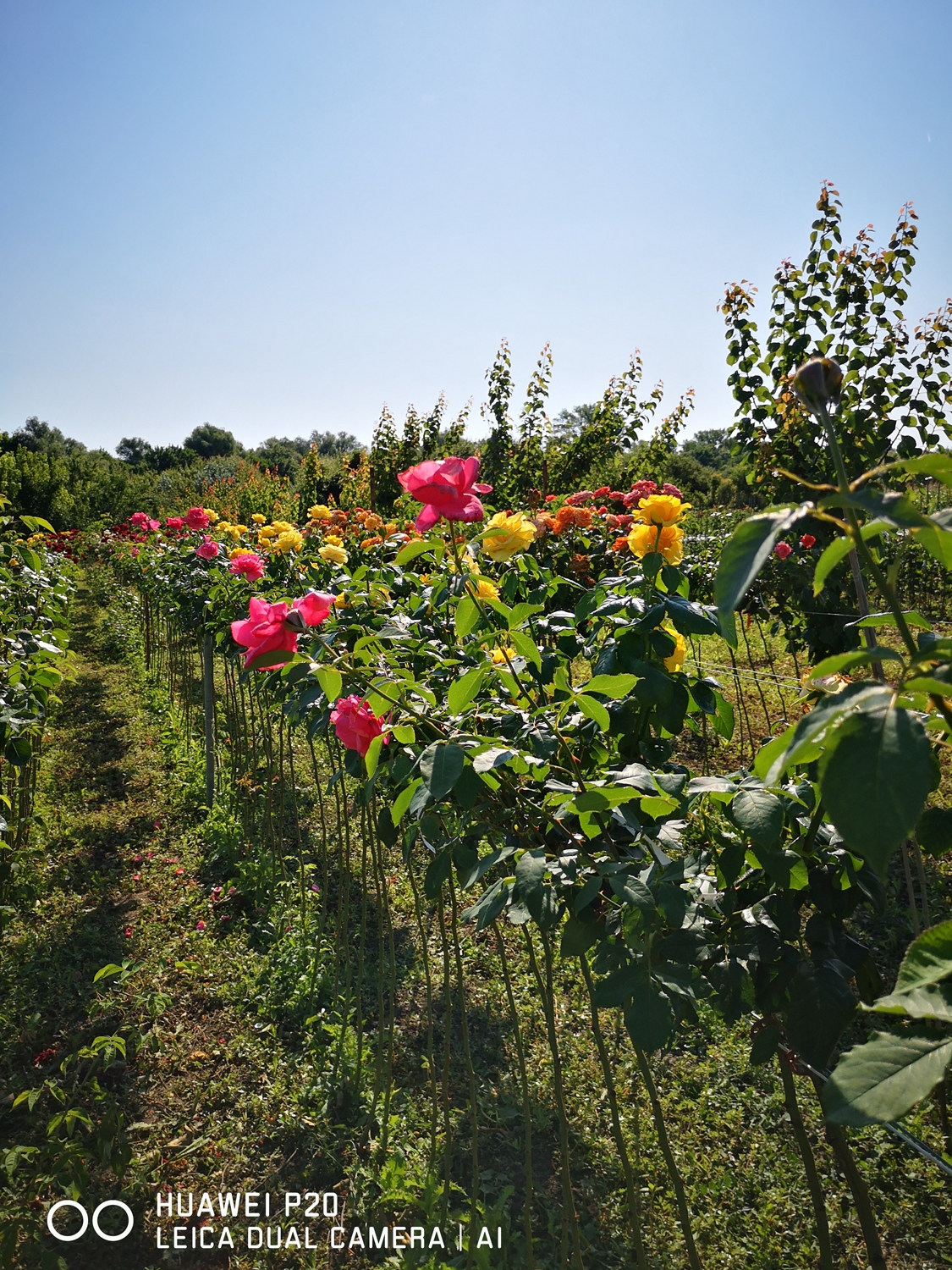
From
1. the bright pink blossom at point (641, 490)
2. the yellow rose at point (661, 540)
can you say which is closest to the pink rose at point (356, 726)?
the yellow rose at point (661, 540)

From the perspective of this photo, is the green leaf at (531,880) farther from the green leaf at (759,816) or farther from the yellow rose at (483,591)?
the yellow rose at (483,591)

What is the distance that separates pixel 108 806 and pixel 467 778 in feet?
14.5

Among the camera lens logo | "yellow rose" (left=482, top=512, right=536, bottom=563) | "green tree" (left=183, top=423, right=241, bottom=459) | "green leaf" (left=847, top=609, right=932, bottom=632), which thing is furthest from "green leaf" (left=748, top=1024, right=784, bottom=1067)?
"green tree" (left=183, top=423, right=241, bottom=459)

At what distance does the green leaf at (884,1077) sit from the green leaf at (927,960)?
0.14 ft

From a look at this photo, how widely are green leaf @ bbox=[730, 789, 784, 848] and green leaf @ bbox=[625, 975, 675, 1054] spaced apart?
0.22m

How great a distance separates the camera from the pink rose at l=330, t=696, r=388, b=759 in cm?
123

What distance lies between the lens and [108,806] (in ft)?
15.7

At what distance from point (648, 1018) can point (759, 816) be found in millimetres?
272

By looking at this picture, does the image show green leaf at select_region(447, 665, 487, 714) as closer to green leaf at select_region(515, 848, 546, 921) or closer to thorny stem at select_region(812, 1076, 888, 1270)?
green leaf at select_region(515, 848, 546, 921)

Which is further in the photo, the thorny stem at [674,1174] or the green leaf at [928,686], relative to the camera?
the thorny stem at [674,1174]

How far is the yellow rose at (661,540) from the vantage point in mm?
1510

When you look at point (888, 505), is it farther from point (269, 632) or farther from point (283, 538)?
point (283, 538)

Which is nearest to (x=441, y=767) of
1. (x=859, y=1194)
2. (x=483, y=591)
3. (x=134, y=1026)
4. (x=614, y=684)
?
(x=614, y=684)

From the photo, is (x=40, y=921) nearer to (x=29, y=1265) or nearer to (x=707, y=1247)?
(x=29, y=1265)
